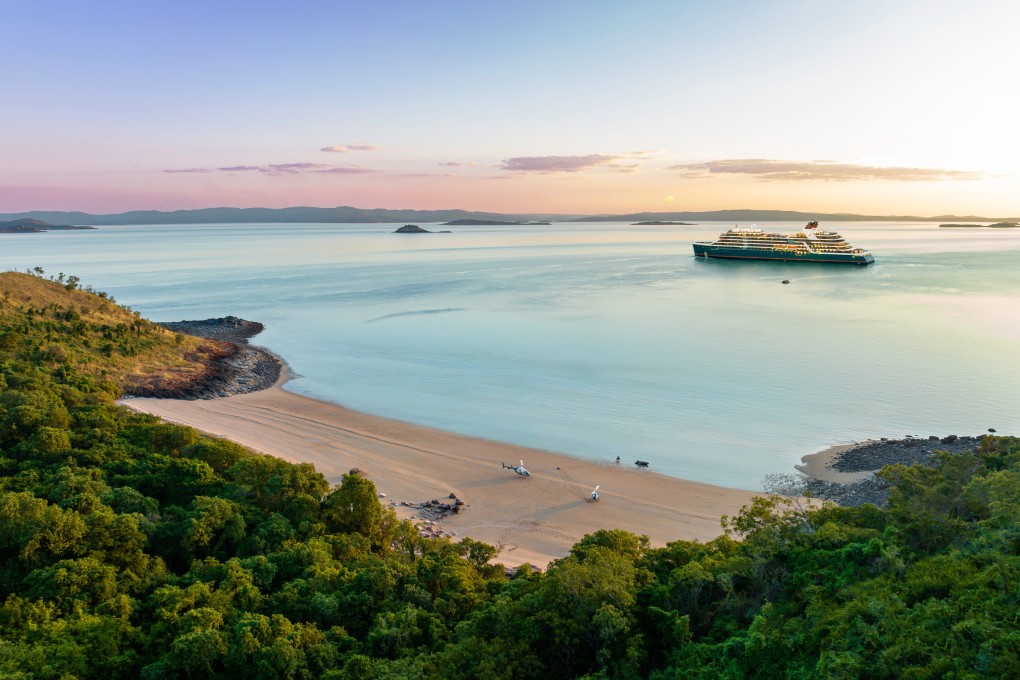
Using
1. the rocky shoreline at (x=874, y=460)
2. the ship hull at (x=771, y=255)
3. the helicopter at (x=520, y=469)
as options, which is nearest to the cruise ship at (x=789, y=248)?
the ship hull at (x=771, y=255)

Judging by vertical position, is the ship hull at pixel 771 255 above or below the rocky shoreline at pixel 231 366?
above

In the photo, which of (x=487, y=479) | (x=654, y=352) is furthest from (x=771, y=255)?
(x=487, y=479)

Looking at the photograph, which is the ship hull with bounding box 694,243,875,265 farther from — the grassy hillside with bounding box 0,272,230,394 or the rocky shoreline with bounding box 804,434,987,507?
the grassy hillside with bounding box 0,272,230,394

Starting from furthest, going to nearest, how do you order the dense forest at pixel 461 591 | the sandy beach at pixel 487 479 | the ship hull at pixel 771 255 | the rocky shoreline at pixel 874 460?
1. the ship hull at pixel 771 255
2. the rocky shoreline at pixel 874 460
3. the sandy beach at pixel 487 479
4. the dense forest at pixel 461 591

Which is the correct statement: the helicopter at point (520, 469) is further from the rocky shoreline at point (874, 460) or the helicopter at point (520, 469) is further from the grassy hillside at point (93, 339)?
the grassy hillside at point (93, 339)

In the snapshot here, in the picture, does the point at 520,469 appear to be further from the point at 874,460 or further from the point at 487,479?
the point at 874,460

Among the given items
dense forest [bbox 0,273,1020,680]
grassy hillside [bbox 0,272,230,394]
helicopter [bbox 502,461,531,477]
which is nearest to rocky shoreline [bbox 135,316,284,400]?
grassy hillside [bbox 0,272,230,394]
